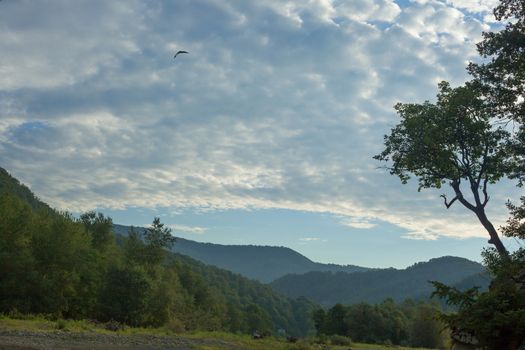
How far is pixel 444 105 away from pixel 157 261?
6650 centimetres

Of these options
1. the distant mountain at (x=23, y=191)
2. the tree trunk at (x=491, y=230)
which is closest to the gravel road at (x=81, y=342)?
the tree trunk at (x=491, y=230)

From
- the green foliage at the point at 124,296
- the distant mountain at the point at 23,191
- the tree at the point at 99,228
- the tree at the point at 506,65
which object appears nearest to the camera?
the tree at the point at 506,65

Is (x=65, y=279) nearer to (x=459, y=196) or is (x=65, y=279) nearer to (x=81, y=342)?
(x=81, y=342)

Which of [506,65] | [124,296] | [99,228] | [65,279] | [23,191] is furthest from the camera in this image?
[23,191]

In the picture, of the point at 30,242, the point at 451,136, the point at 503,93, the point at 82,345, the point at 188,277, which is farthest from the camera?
the point at 188,277

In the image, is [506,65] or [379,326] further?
[379,326]

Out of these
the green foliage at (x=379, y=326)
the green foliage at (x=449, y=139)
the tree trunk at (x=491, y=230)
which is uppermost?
the green foliage at (x=449, y=139)

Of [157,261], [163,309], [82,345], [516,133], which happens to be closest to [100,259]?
[163,309]

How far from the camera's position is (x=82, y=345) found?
2394cm

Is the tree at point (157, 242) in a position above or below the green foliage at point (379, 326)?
above

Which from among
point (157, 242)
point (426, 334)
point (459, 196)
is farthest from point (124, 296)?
point (426, 334)

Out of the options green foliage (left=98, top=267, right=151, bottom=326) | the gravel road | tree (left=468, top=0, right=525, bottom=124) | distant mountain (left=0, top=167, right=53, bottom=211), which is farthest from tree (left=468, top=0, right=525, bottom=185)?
distant mountain (left=0, top=167, right=53, bottom=211)

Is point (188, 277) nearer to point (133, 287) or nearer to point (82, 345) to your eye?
point (133, 287)

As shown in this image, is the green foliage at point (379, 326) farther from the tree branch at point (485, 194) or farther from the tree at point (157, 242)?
the tree branch at point (485, 194)
